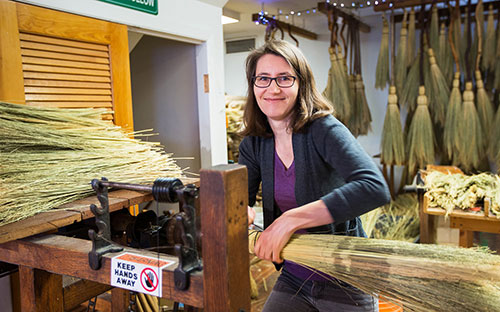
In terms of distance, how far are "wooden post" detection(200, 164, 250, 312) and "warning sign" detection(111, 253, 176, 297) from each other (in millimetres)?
115

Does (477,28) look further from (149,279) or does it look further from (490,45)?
(149,279)

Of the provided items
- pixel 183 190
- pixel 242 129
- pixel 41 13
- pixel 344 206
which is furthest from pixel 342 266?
pixel 41 13

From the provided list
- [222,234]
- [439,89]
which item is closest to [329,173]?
[222,234]

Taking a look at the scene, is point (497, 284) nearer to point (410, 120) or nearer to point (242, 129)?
point (242, 129)

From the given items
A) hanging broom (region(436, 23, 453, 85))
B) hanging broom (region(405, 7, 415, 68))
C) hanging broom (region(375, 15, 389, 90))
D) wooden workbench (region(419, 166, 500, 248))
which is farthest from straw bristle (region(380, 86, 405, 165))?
wooden workbench (region(419, 166, 500, 248))

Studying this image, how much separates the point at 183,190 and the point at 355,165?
624 millimetres

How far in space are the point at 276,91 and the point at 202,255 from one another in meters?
0.78

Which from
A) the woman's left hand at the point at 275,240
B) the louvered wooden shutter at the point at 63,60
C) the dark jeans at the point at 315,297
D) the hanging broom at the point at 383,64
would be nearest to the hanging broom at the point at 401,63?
the hanging broom at the point at 383,64

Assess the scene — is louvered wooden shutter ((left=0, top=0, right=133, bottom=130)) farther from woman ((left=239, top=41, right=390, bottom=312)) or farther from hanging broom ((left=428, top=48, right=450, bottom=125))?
hanging broom ((left=428, top=48, right=450, bottom=125))

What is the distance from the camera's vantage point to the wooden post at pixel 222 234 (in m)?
0.72

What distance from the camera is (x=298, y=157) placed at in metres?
1.36

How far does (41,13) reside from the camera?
1.95m

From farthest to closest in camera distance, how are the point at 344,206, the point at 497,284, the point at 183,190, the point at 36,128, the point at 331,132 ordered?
the point at 36,128 → the point at 331,132 → the point at 344,206 → the point at 497,284 → the point at 183,190

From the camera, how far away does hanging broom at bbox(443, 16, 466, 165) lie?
13.0ft
